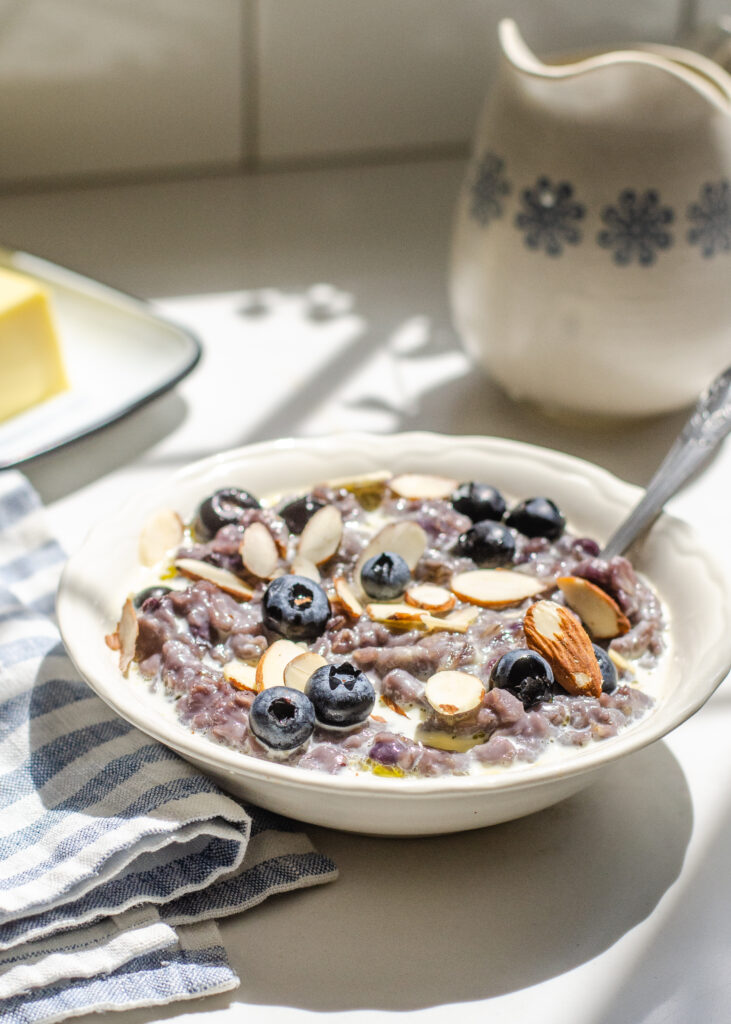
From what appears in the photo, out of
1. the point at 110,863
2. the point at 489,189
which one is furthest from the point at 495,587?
the point at 489,189

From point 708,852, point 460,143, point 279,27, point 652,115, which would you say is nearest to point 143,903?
point 708,852

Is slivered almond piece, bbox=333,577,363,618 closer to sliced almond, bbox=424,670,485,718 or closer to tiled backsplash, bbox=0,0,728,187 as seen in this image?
sliced almond, bbox=424,670,485,718

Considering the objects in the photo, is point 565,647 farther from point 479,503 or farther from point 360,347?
point 360,347

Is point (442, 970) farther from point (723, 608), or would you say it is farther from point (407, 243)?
point (407, 243)

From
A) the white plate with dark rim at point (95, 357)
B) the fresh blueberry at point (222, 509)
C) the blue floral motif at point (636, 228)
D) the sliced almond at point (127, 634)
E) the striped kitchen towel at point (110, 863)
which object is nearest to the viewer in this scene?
the striped kitchen towel at point (110, 863)

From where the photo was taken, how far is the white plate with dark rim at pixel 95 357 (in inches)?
42.0

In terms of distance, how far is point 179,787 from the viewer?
63 cm

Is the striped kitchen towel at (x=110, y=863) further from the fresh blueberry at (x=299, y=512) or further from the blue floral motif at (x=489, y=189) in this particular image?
the blue floral motif at (x=489, y=189)

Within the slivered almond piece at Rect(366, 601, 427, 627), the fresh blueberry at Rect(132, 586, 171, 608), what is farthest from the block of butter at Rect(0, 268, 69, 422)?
the slivered almond piece at Rect(366, 601, 427, 627)

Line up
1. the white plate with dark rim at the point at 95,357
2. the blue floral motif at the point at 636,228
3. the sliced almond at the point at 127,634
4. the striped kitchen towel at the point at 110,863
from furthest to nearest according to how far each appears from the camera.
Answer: the white plate with dark rim at the point at 95,357 → the blue floral motif at the point at 636,228 → the sliced almond at the point at 127,634 → the striped kitchen towel at the point at 110,863

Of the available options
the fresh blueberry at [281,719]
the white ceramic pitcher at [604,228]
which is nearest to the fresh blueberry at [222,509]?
the fresh blueberry at [281,719]

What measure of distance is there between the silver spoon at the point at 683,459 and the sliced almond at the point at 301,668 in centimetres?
24

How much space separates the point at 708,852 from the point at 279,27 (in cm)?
127

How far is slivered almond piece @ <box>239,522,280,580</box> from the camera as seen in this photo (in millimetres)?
760
